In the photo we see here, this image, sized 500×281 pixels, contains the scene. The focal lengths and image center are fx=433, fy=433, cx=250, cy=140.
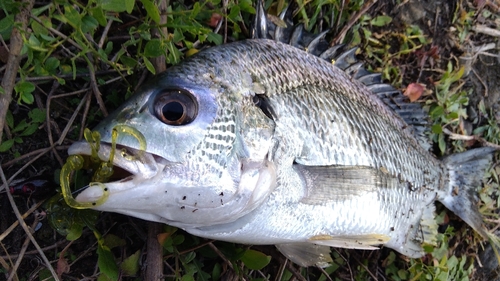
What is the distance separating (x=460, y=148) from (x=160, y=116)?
2.28m

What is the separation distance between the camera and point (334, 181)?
191 centimetres

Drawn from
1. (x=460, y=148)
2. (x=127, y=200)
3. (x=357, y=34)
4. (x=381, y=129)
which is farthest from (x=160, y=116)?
(x=460, y=148)

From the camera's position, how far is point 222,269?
7.37 ft

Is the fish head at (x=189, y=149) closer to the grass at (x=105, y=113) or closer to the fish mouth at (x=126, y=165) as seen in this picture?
the fish mouth at (x=126, y=165)

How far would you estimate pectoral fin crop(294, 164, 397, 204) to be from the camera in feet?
6.10

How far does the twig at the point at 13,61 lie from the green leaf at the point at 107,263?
2.18ft

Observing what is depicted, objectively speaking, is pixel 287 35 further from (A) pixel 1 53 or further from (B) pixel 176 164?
(A) pixel 1 53

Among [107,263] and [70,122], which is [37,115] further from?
[107,263]

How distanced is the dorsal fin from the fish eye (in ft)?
2.39

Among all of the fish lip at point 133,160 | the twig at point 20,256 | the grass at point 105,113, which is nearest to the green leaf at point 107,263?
the grass at point 105,113

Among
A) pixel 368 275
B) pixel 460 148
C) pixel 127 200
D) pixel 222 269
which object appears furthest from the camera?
pixel 460 148

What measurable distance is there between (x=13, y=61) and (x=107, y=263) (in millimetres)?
934

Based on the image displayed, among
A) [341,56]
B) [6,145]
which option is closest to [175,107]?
[6,145]

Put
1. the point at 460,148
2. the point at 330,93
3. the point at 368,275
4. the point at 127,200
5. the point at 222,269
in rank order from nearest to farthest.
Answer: the point at 127,200, the point at 330,93, the point at 222,269, the point at 368,275, the point at 460,148
